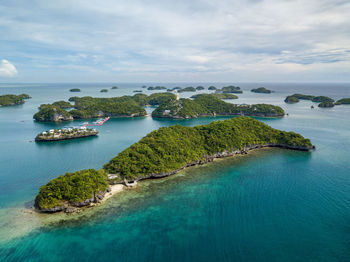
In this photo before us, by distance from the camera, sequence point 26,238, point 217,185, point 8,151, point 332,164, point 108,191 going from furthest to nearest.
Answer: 1. point 8,151
2. point 332,164
3. point 217,185
4. point 108,191
5. point 26,238

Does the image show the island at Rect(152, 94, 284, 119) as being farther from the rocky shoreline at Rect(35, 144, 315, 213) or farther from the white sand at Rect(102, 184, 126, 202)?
the white sand at Rect(102, 184, 126, 202)

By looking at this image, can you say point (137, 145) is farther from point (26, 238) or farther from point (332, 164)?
point (332, 164)

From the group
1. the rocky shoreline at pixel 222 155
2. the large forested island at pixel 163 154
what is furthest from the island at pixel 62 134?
the rocky shoreline at pixel 222 155

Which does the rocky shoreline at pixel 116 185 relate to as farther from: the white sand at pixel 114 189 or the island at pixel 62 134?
the island at pixel 62 134

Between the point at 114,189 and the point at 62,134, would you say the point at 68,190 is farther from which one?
the point at 62,134

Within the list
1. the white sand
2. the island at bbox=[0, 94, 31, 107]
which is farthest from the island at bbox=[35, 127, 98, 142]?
the island at bbox=[0, 94, 31, 107]

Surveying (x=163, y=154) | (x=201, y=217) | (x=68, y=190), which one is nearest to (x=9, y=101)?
(x=68, y=190)

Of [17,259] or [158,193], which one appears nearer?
[17,259]

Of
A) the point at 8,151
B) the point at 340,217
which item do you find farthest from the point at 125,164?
the point at 8,151
